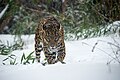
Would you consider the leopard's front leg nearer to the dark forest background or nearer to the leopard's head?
the leopard's head

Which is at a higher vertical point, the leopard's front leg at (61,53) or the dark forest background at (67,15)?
the dark forest background at (67,15)

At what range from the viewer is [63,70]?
7.30 feet

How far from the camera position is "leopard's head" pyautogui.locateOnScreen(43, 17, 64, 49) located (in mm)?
3027

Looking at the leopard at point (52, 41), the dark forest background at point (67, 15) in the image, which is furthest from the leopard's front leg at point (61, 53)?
the dark forest background at point (67, 15)

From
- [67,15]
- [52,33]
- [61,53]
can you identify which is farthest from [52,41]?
[67,15]

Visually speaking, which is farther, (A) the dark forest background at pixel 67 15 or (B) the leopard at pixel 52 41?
(A) the dark forest background at pixel 67 15

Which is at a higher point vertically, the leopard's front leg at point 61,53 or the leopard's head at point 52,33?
the leopard's head at point 52,33

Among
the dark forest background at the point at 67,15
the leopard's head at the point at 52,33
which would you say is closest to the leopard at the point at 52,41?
the leopard's head at the point at 52,33

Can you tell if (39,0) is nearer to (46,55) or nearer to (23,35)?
(23,35)

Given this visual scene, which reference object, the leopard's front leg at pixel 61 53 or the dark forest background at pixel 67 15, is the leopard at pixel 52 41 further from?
the dark forest background at pixel 67 15

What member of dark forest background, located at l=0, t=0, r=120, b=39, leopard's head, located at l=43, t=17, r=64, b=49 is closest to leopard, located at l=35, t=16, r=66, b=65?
leopard's head, located at l=43, t=17, r=64, b=49

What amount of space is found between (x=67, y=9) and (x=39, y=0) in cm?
40

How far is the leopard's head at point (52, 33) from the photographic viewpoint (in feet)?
9.93

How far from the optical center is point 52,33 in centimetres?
302
